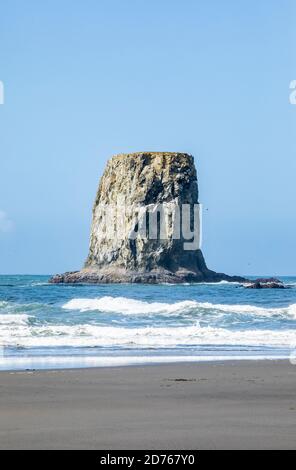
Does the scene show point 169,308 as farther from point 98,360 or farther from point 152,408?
point 152,408

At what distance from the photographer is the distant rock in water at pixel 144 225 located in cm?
8975

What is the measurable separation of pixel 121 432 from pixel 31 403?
2.08 metres

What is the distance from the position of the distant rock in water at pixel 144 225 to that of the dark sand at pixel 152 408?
75.1m

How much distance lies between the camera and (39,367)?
1330cm

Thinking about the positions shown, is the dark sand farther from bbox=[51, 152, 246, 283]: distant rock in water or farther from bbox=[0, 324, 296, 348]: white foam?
bbox=[51, 152, 246, 283]: distant rock in water

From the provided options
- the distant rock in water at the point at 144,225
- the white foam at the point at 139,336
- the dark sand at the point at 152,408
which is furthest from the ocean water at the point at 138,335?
the distant rock in water at the point at 144,225

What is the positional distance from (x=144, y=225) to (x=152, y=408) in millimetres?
82291

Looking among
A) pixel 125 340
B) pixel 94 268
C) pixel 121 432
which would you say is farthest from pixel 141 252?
pixel 121 432

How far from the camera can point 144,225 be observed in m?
91.4

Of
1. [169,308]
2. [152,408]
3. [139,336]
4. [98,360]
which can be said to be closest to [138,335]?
[139,336]

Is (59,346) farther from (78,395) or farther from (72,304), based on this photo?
(72,304)

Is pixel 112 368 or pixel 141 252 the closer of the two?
pixel 112 368

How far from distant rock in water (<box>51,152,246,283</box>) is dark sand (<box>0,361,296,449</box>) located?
75.1 m

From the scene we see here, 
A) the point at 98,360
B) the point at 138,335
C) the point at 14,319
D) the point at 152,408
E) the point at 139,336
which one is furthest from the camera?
the point at 14,319
